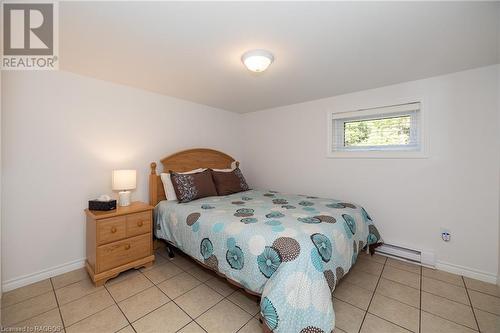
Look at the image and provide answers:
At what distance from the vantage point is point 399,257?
2441 millimetres

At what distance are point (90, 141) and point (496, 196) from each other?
4.20 metres

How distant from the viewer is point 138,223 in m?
2.23

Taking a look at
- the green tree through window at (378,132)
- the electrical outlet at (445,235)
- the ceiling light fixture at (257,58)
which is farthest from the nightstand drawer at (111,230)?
the electrical outlet at (445,235)

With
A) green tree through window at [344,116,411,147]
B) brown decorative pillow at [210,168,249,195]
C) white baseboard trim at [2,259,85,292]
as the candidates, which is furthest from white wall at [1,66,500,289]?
brown decorative pillow at [210,168,249,195]

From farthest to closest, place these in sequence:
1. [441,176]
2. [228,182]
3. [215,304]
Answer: [228,182] → [441,176] → [215,304]

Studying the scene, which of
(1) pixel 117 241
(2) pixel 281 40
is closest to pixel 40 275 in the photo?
(1) pixel 117 241

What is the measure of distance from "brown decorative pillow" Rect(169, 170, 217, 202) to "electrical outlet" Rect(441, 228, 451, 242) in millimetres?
2677

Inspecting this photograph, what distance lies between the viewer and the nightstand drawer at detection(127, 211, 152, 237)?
7.12 feet

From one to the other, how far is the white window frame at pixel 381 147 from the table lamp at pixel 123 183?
2588 millimetres

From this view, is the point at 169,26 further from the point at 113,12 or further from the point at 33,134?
the point at 33,134

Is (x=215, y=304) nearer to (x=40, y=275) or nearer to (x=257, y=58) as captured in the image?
(x=40, y=275)

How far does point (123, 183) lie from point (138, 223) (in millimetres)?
481

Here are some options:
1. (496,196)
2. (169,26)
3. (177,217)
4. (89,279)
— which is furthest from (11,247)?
(496,196)

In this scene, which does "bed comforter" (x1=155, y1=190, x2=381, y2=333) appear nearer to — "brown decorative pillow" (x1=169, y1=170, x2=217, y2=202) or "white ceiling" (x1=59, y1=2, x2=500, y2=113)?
"brown decorative pillow" (x1=169, y1=170, x2=217, y2=202)
